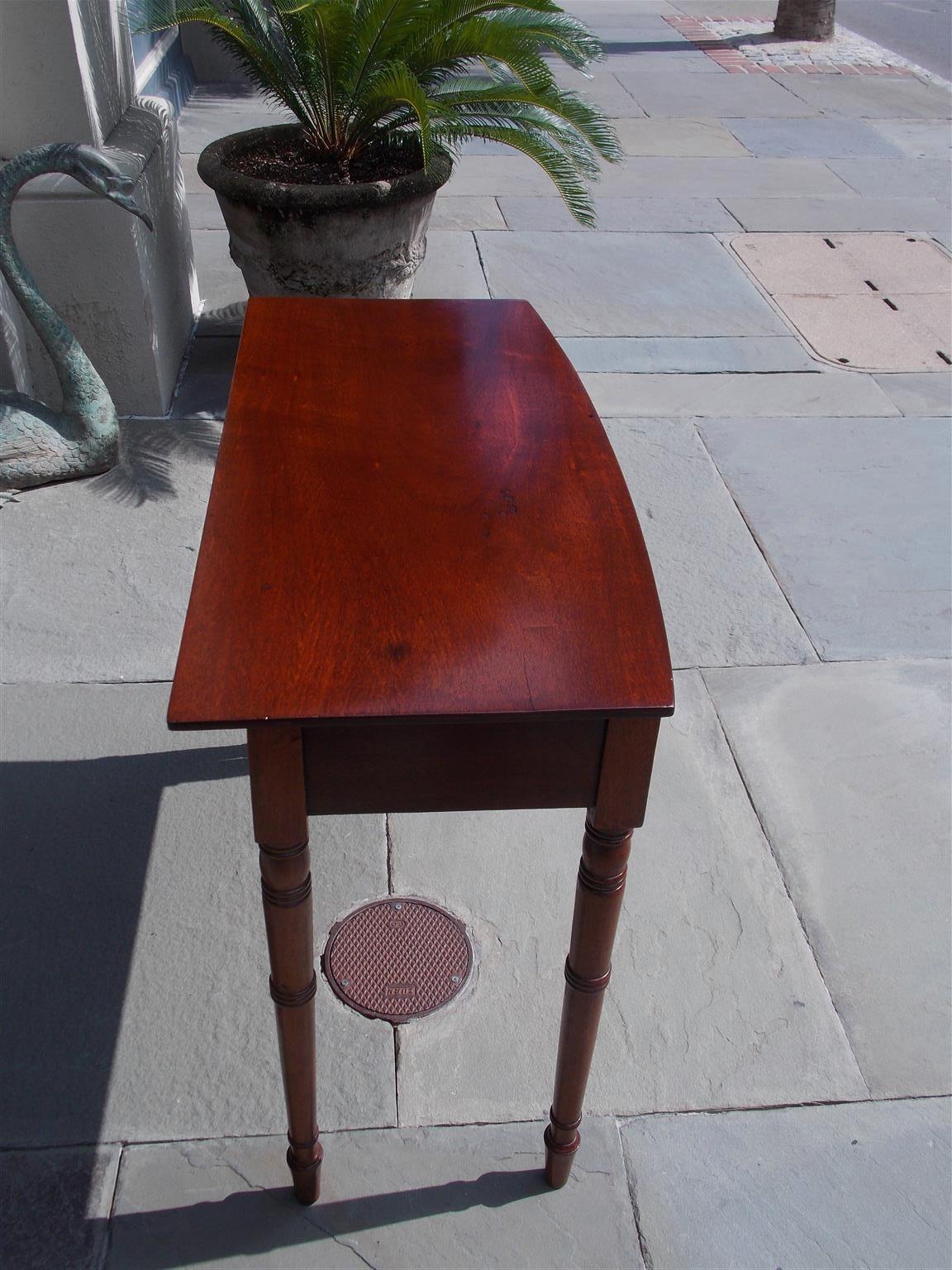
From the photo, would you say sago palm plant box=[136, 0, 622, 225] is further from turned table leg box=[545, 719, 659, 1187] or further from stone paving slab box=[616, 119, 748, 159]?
stone paving slab box=[616, 119, 748, 159]

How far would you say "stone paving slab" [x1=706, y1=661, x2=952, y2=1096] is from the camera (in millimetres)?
2094

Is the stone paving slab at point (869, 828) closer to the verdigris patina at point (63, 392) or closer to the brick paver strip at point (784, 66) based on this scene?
the verdigris patina at point (63, 392)

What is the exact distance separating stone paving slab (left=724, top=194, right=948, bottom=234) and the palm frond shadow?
137 inches

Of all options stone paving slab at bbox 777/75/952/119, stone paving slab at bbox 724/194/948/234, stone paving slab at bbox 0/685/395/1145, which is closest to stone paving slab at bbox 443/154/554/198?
stone paving slab at bbox 724/194/948/234

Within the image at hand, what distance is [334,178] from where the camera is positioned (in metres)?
3.91

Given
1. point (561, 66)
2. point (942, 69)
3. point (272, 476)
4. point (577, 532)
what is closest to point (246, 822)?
point (272, 476)

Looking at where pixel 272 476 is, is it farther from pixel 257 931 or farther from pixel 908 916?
pixel 908 916

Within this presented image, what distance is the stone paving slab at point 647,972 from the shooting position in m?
1.94

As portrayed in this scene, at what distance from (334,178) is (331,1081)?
3.15 m

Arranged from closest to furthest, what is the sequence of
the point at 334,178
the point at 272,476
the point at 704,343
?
the point at 272,476 → the point at 334,178 → the point at 704,343

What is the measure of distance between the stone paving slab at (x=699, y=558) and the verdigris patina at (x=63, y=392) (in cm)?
174

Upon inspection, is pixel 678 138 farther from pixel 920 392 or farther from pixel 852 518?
pixel 852 518

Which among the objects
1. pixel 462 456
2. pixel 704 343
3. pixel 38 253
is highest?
pixel 462 456

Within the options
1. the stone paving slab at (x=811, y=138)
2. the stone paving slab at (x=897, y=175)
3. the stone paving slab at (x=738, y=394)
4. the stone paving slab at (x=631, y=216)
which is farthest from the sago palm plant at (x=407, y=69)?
the stone paving slab at (x=811, y=138)
